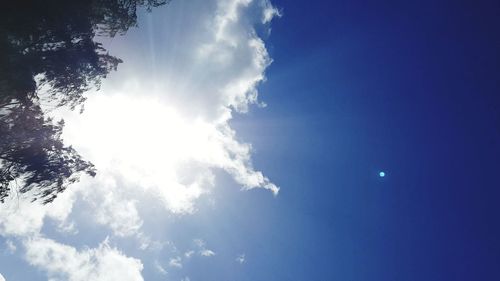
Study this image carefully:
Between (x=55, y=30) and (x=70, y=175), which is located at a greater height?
(x=55, y=30)

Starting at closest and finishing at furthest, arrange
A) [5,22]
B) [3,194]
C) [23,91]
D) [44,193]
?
[5,22] → [23,91] → [3,194] → [44,193]

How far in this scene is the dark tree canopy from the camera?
50.5ft

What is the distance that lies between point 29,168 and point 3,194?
174cm

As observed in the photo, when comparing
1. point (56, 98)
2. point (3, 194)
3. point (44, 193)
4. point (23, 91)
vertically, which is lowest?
point (3, 194)

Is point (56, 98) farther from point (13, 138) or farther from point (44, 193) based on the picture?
point (44, 193)

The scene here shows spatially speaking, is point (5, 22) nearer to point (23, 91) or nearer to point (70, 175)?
point (23, 91)

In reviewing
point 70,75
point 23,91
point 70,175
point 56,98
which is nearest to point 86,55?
point 70,75

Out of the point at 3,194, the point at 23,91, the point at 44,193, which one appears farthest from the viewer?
the point at 44,193

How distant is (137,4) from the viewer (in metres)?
19.6

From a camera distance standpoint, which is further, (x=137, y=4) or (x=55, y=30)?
(x=137, y=4)

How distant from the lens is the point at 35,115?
18156 millimetres

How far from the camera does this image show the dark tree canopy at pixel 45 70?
15.4 meters

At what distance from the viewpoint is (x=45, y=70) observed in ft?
57.3

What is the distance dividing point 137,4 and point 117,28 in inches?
67.2
